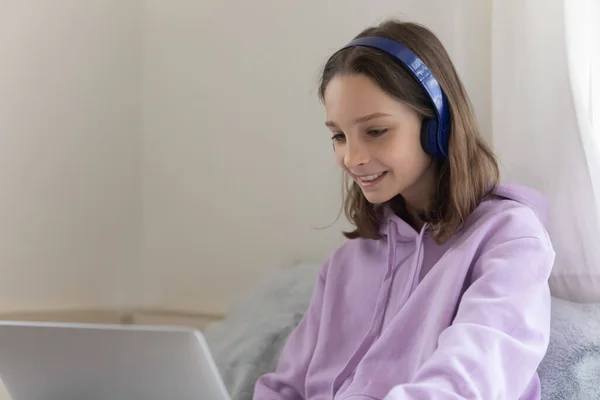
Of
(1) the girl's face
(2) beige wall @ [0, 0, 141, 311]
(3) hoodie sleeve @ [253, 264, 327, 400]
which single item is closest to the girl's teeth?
(1) the girl's face

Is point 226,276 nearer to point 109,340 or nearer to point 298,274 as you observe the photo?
point 298,274

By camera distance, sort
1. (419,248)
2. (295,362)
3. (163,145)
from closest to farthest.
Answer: (419,248) < (295,362) < (163,145)

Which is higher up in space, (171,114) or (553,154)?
(553,154)

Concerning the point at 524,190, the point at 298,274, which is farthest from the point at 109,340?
the point at 298,274

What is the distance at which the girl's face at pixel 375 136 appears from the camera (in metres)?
1.02

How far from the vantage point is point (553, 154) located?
117cm

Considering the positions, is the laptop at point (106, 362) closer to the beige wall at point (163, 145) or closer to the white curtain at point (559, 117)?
the white curtain at point (559, 117)

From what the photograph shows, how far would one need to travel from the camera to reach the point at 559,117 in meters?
1.16

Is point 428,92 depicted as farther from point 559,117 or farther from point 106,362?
point 106,362

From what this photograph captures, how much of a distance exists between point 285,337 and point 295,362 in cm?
17

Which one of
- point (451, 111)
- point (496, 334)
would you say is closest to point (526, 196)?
point (451, 111)

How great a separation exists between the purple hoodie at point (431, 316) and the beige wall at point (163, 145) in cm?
47

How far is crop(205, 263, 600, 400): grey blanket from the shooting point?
0.99 m

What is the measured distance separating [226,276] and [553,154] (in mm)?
953
